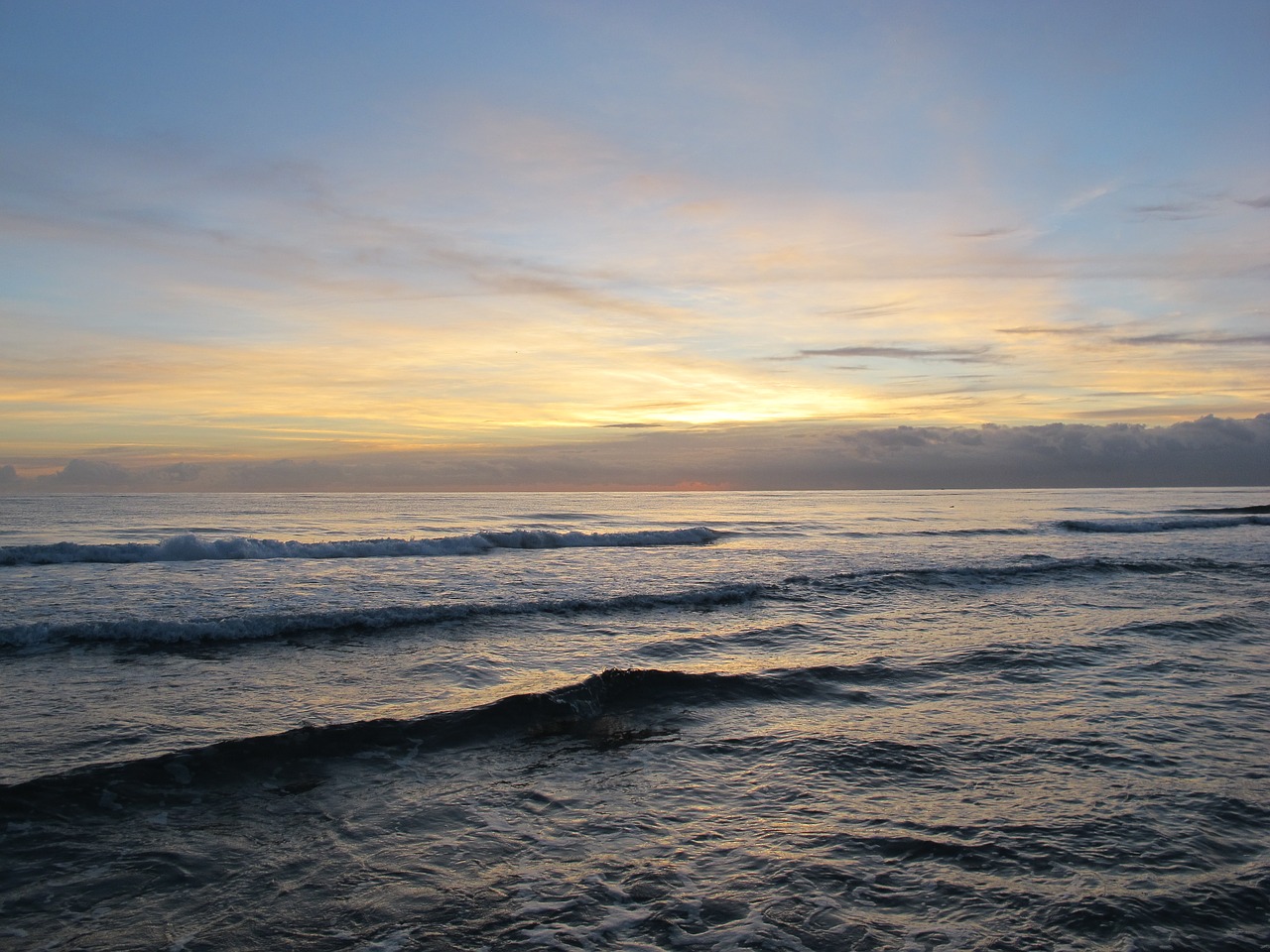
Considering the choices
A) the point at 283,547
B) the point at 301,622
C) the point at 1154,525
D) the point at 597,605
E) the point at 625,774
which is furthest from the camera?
the point at 1154,525

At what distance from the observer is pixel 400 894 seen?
5441 mm

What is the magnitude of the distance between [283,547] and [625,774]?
26.1m

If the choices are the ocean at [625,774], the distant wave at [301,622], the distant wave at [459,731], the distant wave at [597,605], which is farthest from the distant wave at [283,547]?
the distant wave at [459,731]

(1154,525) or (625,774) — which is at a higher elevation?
(1154,525)

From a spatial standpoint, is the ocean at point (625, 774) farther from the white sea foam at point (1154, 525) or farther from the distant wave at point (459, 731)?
the white sea foam at point (1154, 525)

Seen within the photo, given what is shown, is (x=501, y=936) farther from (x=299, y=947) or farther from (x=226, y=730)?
(x=226, y=730)

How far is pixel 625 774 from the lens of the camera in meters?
7.91

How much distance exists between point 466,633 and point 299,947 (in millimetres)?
10232

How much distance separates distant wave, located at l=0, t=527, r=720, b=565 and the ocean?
27.9 ft

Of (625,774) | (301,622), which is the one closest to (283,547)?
(301,622)

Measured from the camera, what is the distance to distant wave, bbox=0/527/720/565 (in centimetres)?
2564

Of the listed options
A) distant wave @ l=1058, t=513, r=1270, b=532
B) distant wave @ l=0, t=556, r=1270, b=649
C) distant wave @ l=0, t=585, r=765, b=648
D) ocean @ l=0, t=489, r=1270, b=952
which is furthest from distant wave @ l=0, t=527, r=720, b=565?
distant wave @ l=1058, t=513, r=1270, b=532

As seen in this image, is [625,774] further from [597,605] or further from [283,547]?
[283,547]

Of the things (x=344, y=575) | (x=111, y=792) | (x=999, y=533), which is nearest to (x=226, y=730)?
(x=111, y=792)
